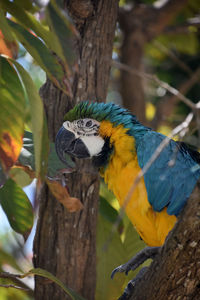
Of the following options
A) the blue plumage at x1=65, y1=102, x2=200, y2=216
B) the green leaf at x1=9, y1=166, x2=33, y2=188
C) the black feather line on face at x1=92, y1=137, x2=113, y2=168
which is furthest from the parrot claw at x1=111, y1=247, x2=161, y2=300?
the green leaf at x1=9, y1=166, x2=33, y2=188

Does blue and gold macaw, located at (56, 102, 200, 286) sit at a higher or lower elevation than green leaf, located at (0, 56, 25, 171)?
lower

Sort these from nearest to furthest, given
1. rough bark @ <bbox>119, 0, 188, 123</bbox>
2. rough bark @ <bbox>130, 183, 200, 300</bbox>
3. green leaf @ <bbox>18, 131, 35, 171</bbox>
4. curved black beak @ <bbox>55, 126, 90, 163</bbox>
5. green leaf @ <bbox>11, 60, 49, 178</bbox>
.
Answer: green leaf @ <bbox>11, 60, 49, 178</bbox>, rough bark @ <bbox>130, 183, 200, 300</bbox>, green leaf @ <bbox>18, 131, 35, 171</bbox>, curved black beak @ <bbox>55, 126, 90, 163</bbox>, rough bark @ <bbox>119, 0, 188, 123</bbox>

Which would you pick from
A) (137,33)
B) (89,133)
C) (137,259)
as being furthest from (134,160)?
(137,33)

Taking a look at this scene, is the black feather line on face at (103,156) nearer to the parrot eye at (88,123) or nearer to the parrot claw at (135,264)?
the parrot eye at (88,123)

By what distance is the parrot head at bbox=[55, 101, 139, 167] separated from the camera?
156 cm

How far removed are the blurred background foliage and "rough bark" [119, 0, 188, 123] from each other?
0.07 m

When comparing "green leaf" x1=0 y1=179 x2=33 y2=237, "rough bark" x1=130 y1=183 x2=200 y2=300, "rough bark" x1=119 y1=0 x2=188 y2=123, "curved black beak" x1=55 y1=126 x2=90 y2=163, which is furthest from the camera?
"rough bark" x1=119 y1=0 x2=188 y2=123

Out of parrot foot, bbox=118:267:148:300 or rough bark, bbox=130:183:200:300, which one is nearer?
rough bark, bbox=130:183:200:300

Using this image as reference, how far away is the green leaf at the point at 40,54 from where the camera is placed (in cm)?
90

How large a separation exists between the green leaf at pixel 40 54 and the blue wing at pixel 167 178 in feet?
1.87

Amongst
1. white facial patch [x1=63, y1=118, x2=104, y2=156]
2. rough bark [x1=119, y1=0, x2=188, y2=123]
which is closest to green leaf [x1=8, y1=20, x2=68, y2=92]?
white facial patch [x1=63, y1=118, x2=104, y2=156]

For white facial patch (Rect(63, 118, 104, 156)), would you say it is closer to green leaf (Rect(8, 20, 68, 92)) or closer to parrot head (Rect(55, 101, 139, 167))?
parrot head (Rect(55, 101, 139, 167))

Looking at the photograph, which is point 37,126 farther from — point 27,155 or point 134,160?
point 134,160

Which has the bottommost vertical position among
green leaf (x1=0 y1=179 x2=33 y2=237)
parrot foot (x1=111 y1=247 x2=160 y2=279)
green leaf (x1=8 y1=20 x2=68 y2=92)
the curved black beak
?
parrot foot (x1=111 y1=247 x2=160 y2=279)
